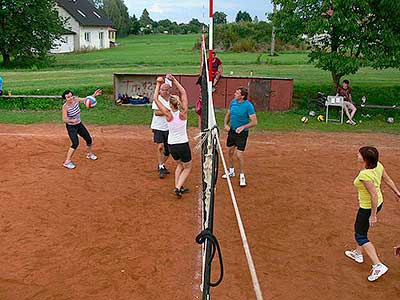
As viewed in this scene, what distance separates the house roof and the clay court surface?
4264cm

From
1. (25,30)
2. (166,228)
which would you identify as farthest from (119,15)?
(166,228)

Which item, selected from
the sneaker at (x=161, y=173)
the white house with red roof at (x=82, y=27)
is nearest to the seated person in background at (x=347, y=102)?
the sneaker at (x=161, y=173)

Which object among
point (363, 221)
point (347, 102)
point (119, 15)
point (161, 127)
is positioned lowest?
point (363, 221)

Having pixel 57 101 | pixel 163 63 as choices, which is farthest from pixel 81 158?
pixel 163 63

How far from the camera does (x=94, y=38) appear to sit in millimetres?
54938

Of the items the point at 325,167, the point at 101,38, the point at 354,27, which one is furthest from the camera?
the point at 101,38

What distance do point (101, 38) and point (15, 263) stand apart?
53.4 meters

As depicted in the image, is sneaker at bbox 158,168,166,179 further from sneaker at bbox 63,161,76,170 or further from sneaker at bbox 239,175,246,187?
sneaker at bbox 63,161,76,170

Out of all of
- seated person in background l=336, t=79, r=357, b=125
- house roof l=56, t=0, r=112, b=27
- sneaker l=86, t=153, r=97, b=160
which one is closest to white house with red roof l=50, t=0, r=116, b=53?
house roof l=56, t=0, r=112, b=27

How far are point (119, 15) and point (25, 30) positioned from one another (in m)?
48.2

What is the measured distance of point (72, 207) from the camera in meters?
8.20

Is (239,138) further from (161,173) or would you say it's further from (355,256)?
(355,256)

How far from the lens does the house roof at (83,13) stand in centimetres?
5106

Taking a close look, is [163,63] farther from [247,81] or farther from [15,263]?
[15,263]
